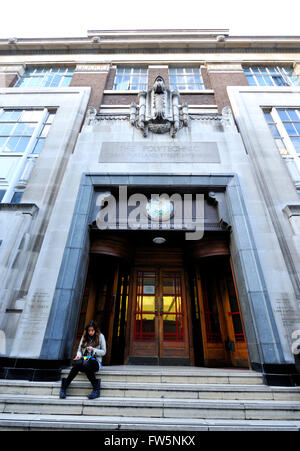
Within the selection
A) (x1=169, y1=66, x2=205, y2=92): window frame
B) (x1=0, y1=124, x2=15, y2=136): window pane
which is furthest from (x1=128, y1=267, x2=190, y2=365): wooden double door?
(x1=169, y1=66, x2=205, y2=92): window frame

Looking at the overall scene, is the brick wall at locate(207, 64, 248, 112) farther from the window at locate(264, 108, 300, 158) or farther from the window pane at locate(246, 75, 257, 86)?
the window at locate(264, 108, 300, 158)

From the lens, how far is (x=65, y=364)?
4.98 m

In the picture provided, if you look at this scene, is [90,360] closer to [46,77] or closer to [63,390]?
[63,390]

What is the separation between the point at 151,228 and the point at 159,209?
80cm

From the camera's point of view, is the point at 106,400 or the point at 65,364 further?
the point at 65,364

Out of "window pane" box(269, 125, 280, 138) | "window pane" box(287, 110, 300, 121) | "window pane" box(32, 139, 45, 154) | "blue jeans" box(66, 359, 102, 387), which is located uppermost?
"window pane" box(287, 110, 300, 121)

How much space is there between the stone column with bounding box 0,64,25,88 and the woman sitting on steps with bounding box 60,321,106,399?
13632mm

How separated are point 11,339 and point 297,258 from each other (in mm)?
7782

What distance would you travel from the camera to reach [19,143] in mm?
8516

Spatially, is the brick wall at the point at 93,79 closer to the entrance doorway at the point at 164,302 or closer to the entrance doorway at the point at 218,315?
the entrance doorway at the point at 164,302

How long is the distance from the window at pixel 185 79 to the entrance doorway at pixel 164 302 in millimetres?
9335

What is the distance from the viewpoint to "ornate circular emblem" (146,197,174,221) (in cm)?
694

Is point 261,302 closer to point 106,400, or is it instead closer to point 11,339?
point 106,400

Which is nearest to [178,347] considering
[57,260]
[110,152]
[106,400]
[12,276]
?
[106,400]
